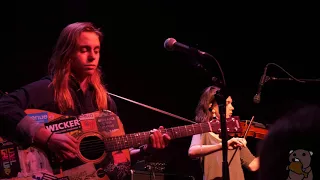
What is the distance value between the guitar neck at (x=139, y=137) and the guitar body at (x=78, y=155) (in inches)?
1.5

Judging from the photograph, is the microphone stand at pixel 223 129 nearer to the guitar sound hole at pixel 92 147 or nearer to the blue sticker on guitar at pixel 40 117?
the guitar sound hole at pixel 92 147

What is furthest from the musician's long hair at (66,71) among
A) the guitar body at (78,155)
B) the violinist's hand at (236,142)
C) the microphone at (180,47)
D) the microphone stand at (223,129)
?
the violinist's hand at (236,142)

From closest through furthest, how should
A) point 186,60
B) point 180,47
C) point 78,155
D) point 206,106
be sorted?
1. point 180,47
2. point 78,155
3. point 206,106
4. point 186,60

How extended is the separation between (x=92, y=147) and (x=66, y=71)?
63cm

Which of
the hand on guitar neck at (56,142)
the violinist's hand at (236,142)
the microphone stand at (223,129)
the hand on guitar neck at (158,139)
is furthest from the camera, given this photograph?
the violinist's hand at (236,142)

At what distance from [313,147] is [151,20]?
4833 mm

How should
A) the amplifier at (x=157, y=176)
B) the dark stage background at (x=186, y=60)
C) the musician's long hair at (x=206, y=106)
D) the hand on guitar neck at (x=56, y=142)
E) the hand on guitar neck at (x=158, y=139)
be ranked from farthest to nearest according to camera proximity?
the dark stage background at (x=186, y=60)
the amplifier at (x=157, y=176)
the musician's long hair at (x=206, y=106)
the hand on guitar neck at (x=158, y=139)
the hand on guitar neck at (x=56, y=142)

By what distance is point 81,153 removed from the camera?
283 centimetres

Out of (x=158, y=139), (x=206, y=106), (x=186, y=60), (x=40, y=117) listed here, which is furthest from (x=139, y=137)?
(x=186, y=60)

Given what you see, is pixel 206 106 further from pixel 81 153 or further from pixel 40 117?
pixel 40 117

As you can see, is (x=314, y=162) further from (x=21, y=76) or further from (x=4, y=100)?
(x=21, y=76)

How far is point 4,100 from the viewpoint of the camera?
2.84m

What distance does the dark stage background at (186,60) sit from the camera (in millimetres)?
5398

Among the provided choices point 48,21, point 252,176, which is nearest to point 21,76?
point 48,21
